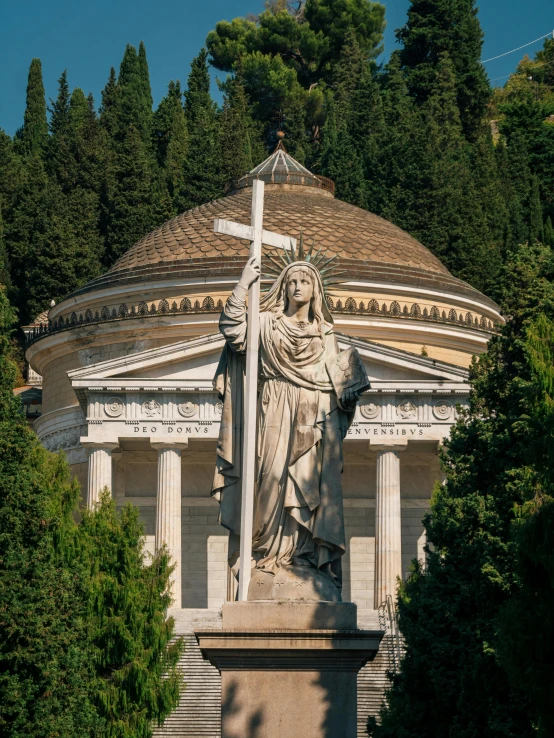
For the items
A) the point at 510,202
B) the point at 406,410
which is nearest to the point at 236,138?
the point at 510,202

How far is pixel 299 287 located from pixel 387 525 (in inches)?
1598

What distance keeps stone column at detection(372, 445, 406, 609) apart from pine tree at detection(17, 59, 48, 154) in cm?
4965

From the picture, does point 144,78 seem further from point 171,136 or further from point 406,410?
point 406,410

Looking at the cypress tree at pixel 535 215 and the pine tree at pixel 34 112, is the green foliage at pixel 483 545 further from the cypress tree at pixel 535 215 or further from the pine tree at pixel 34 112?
the pine tree at pixel 34 112

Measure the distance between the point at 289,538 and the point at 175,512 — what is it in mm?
41158

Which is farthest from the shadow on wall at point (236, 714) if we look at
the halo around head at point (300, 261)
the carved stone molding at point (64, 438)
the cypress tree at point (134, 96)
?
the cypress tree at point (134, 96)

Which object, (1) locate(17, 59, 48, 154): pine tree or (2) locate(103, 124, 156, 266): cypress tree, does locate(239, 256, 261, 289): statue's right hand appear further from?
(1) locate(17, 59, 48, 154): pine tree

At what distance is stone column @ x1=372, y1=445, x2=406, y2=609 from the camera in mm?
56531

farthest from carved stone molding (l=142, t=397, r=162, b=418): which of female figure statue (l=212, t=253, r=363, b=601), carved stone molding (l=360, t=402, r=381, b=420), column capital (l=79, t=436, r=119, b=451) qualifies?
female figure statue (l=212, t=253, r=363, b=601)

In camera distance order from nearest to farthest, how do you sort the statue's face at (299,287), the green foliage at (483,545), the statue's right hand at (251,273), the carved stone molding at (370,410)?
the statue's right hand at (251,273), the statue's face at (299,287), the green foliage at (483,545), the carved stone molding at (370,410)

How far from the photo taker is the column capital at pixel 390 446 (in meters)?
58.1

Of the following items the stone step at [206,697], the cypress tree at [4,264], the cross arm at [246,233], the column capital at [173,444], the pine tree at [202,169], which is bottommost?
the stone step at [206,697]

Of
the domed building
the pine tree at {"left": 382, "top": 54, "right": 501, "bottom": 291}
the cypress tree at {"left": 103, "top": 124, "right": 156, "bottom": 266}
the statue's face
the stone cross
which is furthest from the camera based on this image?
the cypress tree at {"left": 103, "top": 124, "right": 156, "bottom": 266}

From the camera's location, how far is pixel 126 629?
136 ft
